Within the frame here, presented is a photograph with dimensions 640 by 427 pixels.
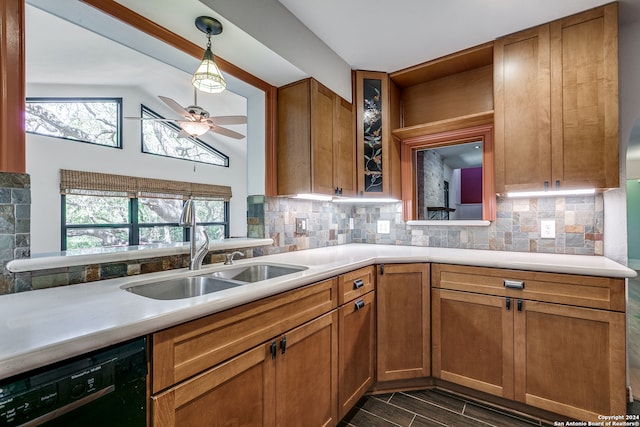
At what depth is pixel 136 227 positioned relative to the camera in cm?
505

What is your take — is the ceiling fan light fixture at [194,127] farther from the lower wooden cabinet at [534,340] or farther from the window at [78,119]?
the lower wooden cabinet at [534,340]

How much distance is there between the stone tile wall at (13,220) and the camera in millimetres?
1070

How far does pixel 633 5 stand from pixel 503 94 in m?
0.75

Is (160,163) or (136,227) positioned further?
(160,163)

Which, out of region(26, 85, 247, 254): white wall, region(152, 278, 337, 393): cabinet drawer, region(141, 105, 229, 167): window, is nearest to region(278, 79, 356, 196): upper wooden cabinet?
region(152, 278, 337, 393): cabinet drawer

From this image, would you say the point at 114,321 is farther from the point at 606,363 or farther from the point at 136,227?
the point at 136,227

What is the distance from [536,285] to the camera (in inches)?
65.4

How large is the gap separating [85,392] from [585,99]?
2600 millimetres

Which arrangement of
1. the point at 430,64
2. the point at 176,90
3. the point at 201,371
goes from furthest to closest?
the point at 176,90, the point at 430,64, the point at 201,371

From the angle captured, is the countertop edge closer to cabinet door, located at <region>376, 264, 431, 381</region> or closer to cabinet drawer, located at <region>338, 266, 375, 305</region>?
cabinet drawer, located at <region>338, 266, 375, 305</region>

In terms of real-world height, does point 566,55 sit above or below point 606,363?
above

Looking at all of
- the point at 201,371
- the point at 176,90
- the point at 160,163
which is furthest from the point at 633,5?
the point at 160,163

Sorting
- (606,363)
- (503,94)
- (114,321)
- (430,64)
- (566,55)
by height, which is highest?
(430,64)

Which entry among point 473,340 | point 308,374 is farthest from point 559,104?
point 308,374
